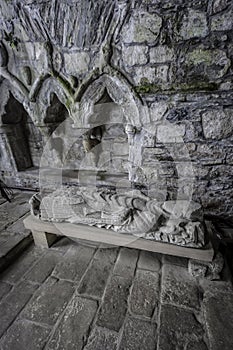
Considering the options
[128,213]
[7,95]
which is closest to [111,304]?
[128,213]

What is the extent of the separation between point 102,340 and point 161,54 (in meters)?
2.44

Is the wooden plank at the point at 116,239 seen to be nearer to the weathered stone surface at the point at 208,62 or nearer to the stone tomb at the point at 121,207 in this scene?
the stone tomb at the point at 121,207

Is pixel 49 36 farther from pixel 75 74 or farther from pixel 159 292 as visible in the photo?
pixel 159 292

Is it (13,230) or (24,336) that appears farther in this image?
(13,230)

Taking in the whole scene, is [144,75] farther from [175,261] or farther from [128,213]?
[175,261]

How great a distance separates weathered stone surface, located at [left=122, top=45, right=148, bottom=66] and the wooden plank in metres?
1.74

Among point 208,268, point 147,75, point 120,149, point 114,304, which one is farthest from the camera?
point 120,149

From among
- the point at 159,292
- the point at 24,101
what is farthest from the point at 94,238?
the point at 24,101

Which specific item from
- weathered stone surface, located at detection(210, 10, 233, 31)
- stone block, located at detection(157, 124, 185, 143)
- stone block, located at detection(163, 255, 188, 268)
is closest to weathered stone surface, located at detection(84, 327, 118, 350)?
stone block, located at detection(163, 255, 188, 268)

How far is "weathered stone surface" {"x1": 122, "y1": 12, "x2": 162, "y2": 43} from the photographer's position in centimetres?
182

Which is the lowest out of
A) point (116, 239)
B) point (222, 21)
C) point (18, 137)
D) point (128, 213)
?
point (116, 239)

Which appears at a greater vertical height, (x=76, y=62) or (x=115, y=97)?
(x=76, y=62)

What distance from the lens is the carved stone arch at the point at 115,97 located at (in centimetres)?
212

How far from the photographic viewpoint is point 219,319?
4.32 feet
